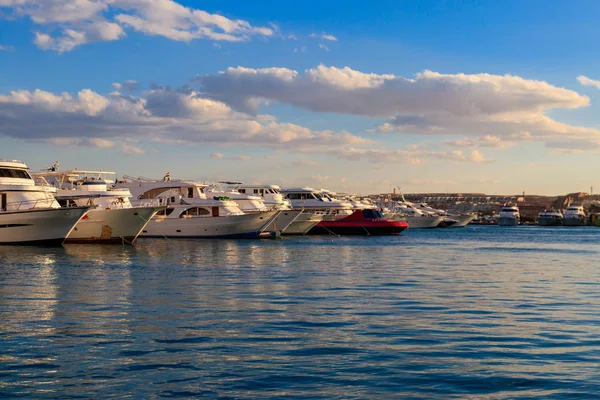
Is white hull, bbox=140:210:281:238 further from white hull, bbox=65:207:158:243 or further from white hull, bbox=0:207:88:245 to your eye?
white hull, bbox=0:207:88:245

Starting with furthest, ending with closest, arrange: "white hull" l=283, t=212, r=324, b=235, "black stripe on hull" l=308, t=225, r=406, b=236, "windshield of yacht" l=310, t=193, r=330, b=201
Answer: "windshield of yacht" l=310, t=193, r=330, b=201, "black stripe on hull" l=308, t=225, r=406, b=236, "white hull" l=283, t=212, r=324, b=235

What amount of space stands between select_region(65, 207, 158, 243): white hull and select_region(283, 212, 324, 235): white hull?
27.6m

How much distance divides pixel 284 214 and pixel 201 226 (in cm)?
976

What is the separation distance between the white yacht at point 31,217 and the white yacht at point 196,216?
633 inches

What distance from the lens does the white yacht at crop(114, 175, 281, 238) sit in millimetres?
68750

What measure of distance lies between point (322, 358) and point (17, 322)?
8158mm

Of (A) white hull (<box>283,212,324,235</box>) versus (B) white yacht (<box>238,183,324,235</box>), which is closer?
(B) white yacht (<box>238,183,324,235</box>)

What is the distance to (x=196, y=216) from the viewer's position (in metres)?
68.8

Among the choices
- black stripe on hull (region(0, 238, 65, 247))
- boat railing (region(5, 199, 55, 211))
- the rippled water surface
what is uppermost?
boat railing (region(5, 199, 55, 211))

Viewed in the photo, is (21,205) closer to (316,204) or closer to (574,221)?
(316,204)

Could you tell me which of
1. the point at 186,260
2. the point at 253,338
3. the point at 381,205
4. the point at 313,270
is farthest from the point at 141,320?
the point at 381,205

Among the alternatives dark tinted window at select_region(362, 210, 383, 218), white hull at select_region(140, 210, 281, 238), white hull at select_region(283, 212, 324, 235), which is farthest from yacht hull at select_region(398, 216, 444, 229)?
white hull at select_region(140, 210, 281, 238)

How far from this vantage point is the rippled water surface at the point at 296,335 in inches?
475

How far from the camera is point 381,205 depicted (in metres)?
134
